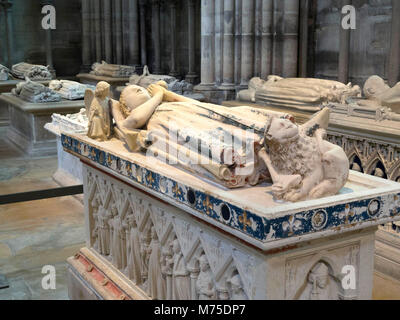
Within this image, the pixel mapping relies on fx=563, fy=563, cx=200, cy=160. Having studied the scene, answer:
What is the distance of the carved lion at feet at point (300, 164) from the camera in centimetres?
232

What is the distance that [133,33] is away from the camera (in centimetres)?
1388

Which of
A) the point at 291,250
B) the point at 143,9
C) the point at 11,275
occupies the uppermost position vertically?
the point at 143,9

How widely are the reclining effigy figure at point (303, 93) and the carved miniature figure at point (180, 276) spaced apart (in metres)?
3.31

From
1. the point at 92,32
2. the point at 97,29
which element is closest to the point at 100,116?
the point at 97,29

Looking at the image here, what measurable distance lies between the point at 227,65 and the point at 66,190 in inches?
171

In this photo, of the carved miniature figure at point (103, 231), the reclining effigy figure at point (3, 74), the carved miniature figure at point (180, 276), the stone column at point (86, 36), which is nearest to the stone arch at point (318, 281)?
the carved miniature figure at point (180, 276)

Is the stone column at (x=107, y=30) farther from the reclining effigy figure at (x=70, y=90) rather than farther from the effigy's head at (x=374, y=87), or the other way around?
the effigy's head at (x=374, y=87)

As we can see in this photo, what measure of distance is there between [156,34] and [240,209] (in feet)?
39.1

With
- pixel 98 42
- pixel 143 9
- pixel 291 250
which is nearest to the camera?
pixel 291 250

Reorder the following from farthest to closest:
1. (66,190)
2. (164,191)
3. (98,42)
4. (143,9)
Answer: (98,42)
(143,9)
(66,190)
(164,191)

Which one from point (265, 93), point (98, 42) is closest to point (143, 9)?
point (98, 42)

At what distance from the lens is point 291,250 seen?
7.43ft

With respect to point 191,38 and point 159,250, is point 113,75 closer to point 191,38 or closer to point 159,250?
point 191,38
